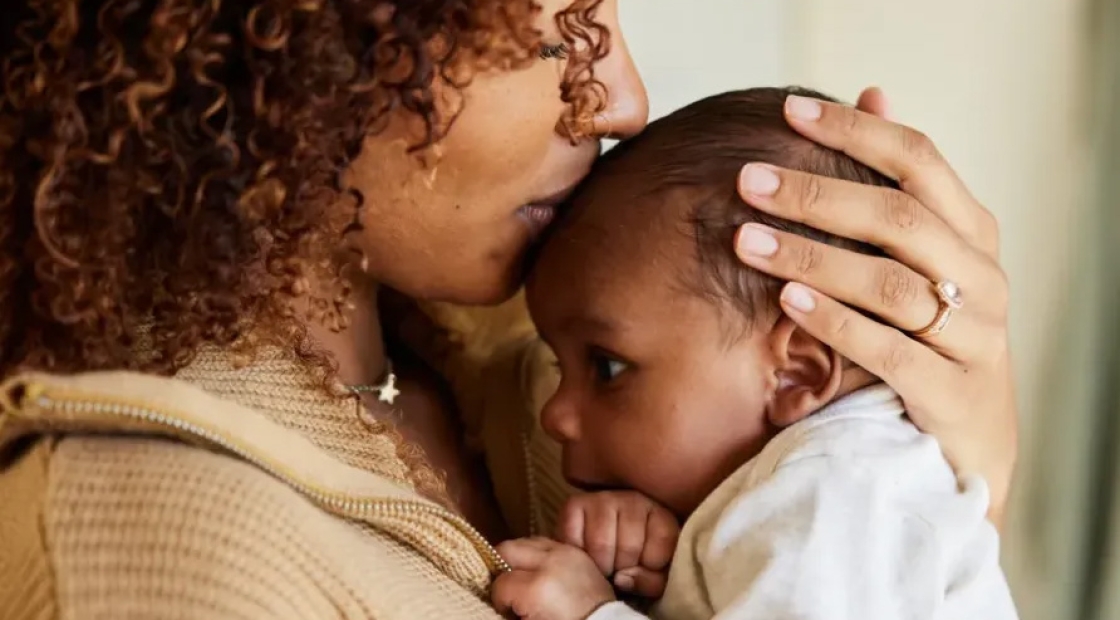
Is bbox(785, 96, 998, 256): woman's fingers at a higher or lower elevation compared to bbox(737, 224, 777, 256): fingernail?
higher

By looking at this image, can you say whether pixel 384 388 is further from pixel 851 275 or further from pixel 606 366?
pixel 851 275

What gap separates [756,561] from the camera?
2.84 feet

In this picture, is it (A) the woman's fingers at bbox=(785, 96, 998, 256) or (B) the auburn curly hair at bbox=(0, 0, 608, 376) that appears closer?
(B) the auburn curly hair at bbox=(0, 0, 608, 376)

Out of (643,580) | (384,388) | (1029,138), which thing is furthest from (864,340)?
(1029,138)

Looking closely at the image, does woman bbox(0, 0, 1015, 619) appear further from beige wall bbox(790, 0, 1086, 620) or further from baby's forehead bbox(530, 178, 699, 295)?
beige wall bbox(790, 0, 1086, 620)

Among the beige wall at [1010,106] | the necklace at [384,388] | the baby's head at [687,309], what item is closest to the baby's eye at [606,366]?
the baby's head at [687,309]

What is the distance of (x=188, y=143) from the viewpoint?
30.4 inches

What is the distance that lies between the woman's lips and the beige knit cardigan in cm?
29

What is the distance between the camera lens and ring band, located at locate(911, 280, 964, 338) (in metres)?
1.01

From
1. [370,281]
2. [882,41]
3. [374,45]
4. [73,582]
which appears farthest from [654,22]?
[73,582]

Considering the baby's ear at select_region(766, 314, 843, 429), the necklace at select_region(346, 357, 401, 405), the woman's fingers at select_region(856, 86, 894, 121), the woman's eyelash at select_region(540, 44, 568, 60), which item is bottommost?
the necklace at select_region(346, 357, 401, 405)

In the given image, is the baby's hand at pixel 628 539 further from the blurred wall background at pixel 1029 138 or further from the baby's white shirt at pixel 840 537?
the blurred wall background at pixel 1029 138

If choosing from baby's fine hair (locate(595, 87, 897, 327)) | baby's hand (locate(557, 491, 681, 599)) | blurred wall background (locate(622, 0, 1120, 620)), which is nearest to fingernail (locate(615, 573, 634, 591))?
baby's hand (locate(557, 491, 681, 599))

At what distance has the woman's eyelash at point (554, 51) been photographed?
0.90m
